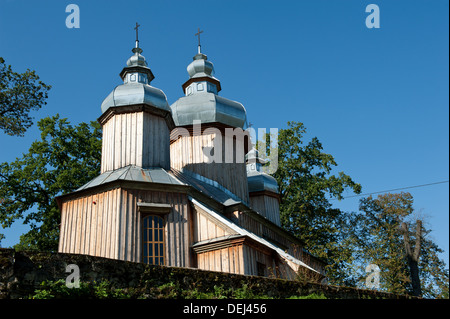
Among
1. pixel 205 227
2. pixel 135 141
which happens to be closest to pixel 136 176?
pixel 135 141

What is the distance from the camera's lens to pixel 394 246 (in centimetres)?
2728

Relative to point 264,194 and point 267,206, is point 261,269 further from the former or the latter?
point 264,194

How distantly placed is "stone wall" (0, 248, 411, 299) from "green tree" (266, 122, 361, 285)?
17.4 meters

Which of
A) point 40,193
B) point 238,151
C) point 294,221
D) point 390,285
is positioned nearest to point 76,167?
point 40,193

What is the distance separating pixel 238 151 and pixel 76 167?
312 inches

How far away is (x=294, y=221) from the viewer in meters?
29.5

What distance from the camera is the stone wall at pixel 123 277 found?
715 centimetres

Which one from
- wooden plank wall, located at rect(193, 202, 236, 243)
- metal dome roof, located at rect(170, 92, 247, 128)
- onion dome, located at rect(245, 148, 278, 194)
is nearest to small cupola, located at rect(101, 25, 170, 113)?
metal dome roof, located at rect(170, 92, 247, 128)

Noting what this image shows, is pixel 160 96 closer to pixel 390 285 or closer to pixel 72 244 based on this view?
pixel 72 244

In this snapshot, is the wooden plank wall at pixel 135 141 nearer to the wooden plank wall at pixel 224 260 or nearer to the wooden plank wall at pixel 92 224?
the wooden plank wall at pixel 92 224

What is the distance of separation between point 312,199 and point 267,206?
384 centimetres

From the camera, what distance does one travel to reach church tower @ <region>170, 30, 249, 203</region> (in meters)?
22.0

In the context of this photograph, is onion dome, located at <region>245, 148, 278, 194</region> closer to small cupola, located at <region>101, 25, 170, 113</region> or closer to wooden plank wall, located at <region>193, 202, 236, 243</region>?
small cupola, located at <region>101, 25, 170, 113</region>

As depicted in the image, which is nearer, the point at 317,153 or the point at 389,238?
the point at 389,238
